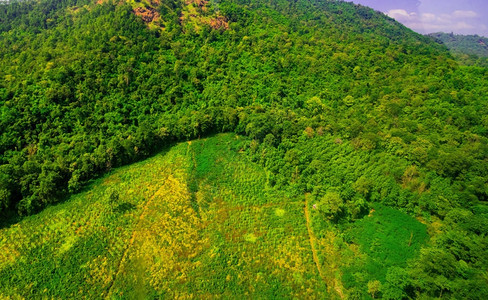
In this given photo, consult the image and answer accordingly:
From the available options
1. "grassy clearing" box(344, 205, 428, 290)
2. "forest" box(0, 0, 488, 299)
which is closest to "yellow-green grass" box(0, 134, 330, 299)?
"forest" box(0, 0, 488, 299)

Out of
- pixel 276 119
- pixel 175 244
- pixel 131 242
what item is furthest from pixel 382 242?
pixel 131 242

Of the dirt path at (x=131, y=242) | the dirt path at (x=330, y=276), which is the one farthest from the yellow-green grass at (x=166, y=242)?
the dirt path at (x=330, y=276)

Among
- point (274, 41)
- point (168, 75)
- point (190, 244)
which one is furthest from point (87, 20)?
point (190, 244)

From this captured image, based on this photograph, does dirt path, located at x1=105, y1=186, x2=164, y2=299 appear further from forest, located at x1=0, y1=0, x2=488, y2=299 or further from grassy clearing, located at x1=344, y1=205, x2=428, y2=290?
grassy clearing, located at x1=344, y1=205, x2=428, y2=290

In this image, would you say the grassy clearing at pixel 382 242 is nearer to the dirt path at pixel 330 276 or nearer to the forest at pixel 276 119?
the forest at pixel 276 119

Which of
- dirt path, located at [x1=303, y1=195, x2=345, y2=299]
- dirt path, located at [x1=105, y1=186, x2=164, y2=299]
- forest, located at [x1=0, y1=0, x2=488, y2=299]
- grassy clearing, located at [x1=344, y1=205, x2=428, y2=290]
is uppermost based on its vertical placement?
forest, located at [x1=0, y1=0, x2=488, y2=299]
